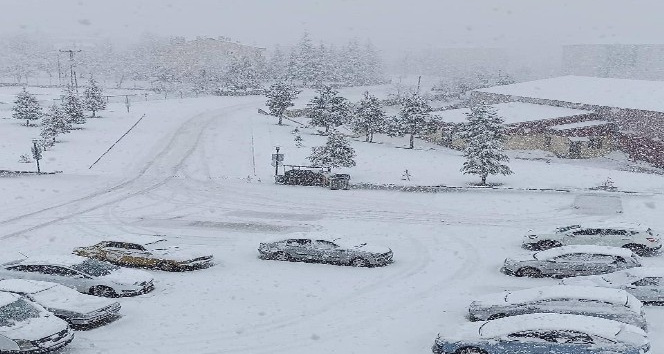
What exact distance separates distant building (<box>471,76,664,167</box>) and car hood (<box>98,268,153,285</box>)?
46.9m

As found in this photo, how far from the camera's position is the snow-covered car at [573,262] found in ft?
62.4

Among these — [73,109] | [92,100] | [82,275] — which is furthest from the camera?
[92,100]

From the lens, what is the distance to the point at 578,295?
1463 centimetres

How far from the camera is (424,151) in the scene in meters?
52.3

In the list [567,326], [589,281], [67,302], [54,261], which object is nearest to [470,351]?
[567,326]

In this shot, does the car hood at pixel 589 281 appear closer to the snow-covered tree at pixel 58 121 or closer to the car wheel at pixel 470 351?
the car wheel at pixel 470 351

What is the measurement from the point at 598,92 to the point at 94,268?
2661 inches

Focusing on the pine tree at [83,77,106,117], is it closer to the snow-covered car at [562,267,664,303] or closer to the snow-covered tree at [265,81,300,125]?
Result: the snow-covered tree at [265,81,300,125]

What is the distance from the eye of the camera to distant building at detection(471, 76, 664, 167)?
57.2 m

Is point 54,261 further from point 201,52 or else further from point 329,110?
point 201,52

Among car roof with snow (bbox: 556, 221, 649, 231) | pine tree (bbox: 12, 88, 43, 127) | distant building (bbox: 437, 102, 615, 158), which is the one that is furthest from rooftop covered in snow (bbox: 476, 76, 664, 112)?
pine tree (bbox: 12, 88, 43, 127)

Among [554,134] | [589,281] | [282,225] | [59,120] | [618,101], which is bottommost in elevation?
[282,225]

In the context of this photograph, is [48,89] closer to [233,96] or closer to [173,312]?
[233,96]

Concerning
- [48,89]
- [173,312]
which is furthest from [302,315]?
[48,89]
